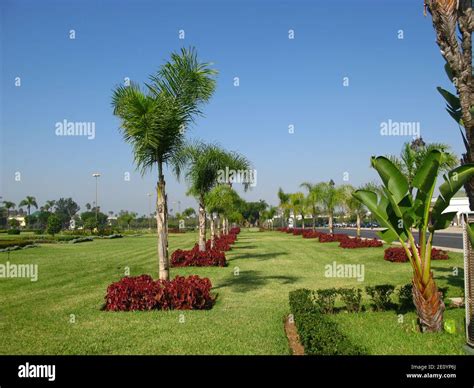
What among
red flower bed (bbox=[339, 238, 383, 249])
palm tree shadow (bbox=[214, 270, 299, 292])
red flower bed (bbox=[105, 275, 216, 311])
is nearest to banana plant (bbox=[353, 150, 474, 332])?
red flower bed (bbox=[105, 275, 216, 311])

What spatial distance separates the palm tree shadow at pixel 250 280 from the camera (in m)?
13.7

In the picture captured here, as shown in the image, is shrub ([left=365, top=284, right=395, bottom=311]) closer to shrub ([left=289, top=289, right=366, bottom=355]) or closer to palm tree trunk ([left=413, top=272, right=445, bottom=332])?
Answer: palm tree trunk ([left=413, top=272, right=445, bottom=332])

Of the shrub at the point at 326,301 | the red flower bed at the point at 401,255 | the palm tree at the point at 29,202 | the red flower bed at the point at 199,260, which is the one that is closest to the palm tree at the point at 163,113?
the shrub at the point at 326,301

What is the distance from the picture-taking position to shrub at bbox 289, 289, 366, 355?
581 centimetres

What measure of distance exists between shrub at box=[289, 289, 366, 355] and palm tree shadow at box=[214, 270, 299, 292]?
514 centimetres

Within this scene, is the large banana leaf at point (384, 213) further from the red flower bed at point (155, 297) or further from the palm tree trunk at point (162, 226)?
the palm tree trunk at point (162, 226)

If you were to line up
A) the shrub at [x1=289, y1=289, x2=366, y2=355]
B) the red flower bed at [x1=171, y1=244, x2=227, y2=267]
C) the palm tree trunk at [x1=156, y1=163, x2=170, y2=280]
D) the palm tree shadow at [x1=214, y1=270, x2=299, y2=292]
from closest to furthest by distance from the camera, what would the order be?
the shrub at [x1=289, y1=289, x2=366, y2=355] → the palm tree trunk at [x1=156, y1=163, x2=170, y2=280] → the palm tree shadow at [x1=214, y1=270, x2=299, y2=292] → the red flower bed at [x1=171, y1=244, x2=227, y2=267]


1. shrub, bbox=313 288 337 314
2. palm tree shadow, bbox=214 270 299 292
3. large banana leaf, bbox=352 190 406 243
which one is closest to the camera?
large banana leaf, bbox=352 190 406 243

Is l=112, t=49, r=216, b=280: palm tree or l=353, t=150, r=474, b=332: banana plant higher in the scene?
l=112, t=49, r=216, b=280: palm tree

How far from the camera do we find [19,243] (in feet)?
111

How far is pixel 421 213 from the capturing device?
26.2ft

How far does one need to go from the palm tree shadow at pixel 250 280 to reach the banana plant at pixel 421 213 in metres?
5.98
